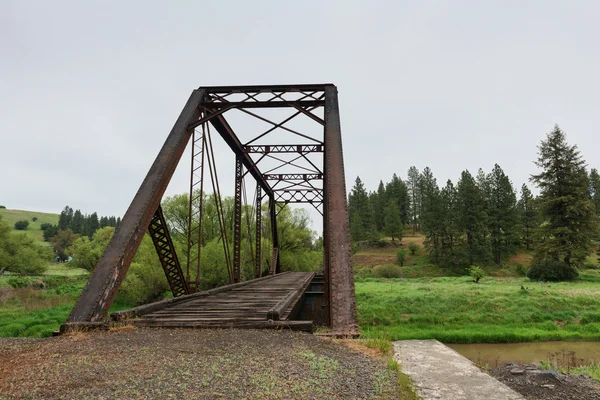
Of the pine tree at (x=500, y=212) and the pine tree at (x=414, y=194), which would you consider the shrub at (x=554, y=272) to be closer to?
the pine tree at (x=500, y=212)

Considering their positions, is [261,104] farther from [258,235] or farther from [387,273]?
[387,273]

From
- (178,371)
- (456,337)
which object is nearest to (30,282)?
(456,337)

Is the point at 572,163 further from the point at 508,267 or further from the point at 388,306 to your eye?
the point at 388,306

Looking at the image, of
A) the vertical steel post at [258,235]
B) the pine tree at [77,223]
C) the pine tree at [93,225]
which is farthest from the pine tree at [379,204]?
the pine tree at [77,223]

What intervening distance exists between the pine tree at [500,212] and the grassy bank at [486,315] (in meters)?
40.0

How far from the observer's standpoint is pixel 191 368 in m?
3.30

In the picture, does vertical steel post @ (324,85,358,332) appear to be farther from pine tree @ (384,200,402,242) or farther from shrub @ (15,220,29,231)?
shrub @ (15,220,29,231)

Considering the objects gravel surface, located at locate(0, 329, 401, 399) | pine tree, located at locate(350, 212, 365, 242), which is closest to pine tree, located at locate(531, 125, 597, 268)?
gravel surface, located at locate(0, 329, 401, 399)

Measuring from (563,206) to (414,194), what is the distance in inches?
2512

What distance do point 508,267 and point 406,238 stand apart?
2950cm

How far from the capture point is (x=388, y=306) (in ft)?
68.4

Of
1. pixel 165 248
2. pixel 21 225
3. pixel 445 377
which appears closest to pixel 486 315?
pixel 165 248

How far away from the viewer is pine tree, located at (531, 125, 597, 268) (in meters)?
32.8

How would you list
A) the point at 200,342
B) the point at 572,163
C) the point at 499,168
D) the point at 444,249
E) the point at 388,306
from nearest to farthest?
1. the point at 200,342
2. the point at 388,306
3. the point at 572,163
4. the point at 444,249
5. the point at 499,168
